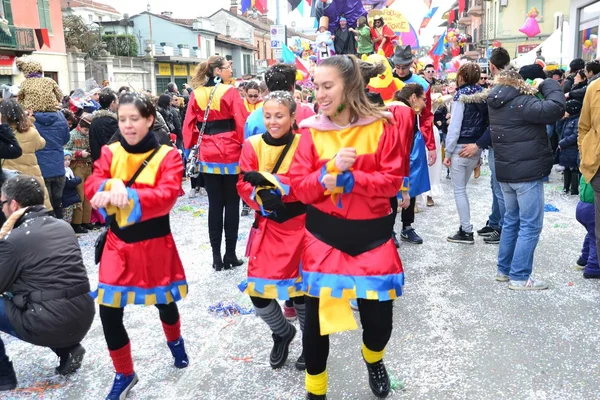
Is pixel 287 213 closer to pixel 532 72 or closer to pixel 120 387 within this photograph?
pixel 120 387

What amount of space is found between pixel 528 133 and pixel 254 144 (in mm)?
2367

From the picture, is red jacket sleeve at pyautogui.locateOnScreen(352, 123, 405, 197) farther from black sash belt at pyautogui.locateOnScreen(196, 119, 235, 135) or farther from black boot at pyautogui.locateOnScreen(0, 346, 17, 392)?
black sash belt at pyautogui.locateOnScreen(196, 119, 235, 135)

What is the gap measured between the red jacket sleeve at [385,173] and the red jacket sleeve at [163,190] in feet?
3.39

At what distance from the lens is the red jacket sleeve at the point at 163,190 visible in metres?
2.86

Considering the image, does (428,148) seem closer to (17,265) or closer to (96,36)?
(17,265)

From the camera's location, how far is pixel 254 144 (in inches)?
133

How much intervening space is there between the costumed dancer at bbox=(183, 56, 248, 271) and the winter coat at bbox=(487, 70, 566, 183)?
2.36 metres

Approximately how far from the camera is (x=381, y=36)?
7.40 metres

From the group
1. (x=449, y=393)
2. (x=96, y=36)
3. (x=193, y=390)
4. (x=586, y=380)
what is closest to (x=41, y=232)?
(x=193, y=390)

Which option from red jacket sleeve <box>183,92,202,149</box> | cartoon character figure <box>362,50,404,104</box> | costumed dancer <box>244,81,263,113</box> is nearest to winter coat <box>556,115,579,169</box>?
cartoon character figure <box>362,50,404,104</box>

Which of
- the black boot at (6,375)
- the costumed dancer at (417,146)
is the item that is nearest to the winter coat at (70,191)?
the black boot at (6,375)

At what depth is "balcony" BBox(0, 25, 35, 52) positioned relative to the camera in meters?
21.7

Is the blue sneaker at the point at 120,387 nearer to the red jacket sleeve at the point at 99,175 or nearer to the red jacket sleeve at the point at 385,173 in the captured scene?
the red jacket sleeve at the point at 99,175

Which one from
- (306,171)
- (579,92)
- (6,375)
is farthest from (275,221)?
(579,92)
